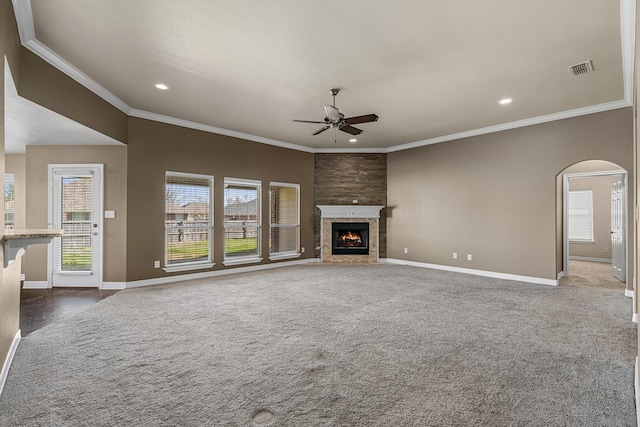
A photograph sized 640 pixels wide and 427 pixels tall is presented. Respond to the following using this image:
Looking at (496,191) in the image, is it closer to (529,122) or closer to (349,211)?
(529,122)

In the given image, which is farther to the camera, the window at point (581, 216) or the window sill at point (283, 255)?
the window at point (581, 216)

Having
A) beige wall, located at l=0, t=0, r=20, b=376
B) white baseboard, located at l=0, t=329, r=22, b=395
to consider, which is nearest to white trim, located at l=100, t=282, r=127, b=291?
white baseboard, located at l=0, t=329, r=22, b=395

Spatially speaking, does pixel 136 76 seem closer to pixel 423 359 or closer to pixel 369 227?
pixel 423 359

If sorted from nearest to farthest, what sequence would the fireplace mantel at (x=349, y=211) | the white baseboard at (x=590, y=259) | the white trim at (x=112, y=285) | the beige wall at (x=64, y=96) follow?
the beige wall at (x=64, y=96)
the white trim at (x=112, y=285)
the white baseboard at (x=590, y=259)
the fireplace mantel at (x=349, y=211)

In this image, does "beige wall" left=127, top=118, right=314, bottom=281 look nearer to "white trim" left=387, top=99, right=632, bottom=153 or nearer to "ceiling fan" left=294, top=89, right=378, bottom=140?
"ceiling fan" left=294, top=89, right=378, bottom=140

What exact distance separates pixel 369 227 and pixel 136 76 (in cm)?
592

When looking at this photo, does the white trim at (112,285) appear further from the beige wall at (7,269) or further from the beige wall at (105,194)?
the beige wall at (7,269)

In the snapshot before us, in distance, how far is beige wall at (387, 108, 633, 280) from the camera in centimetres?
529

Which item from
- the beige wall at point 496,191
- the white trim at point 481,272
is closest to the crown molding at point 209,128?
the beige wall at point 496,191

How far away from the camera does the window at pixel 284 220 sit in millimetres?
7594

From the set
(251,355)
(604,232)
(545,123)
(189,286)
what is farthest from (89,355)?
(604,232)

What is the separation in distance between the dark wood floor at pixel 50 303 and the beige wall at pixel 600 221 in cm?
1080

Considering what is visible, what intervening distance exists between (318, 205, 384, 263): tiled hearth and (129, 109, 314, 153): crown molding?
1711 millimetres

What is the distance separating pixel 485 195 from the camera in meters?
6.45
